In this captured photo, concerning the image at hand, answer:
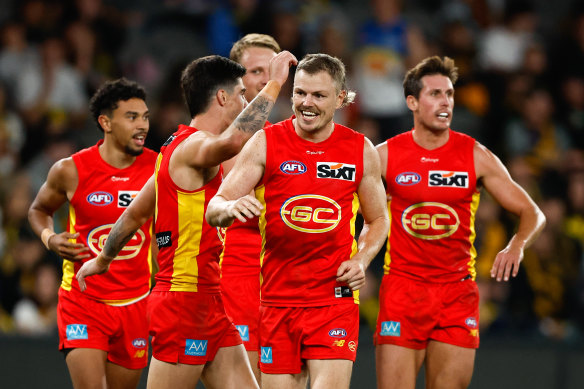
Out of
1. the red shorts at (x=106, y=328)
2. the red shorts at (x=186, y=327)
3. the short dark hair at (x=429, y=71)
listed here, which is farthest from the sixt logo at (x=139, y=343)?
the short dark hair at (x=429, y=71)

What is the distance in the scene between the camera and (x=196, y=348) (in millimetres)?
5480

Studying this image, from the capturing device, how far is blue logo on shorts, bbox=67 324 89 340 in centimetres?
661

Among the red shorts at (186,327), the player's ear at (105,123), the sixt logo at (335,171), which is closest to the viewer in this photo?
the red shorts at (186,327)

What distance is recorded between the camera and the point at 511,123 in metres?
12.1

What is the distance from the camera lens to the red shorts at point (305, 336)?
217 inches

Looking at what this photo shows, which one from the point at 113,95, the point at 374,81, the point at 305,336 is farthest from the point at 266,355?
the point at 374,81

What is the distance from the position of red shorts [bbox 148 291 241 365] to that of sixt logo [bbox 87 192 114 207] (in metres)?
1.48

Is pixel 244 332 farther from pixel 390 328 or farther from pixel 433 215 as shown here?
pixel 433 215

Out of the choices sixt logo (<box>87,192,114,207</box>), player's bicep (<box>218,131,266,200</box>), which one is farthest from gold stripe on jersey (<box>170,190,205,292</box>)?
sixt logo (<box>87,192,114,207</box>)

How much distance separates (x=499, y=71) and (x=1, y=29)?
7.01 m

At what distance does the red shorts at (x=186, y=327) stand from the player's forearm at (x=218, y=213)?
67 cm

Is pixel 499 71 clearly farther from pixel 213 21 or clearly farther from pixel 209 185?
pixel 209 185

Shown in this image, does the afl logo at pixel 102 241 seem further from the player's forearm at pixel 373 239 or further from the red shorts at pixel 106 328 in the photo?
the player's forearm at pixel 373 239

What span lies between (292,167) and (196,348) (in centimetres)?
130
